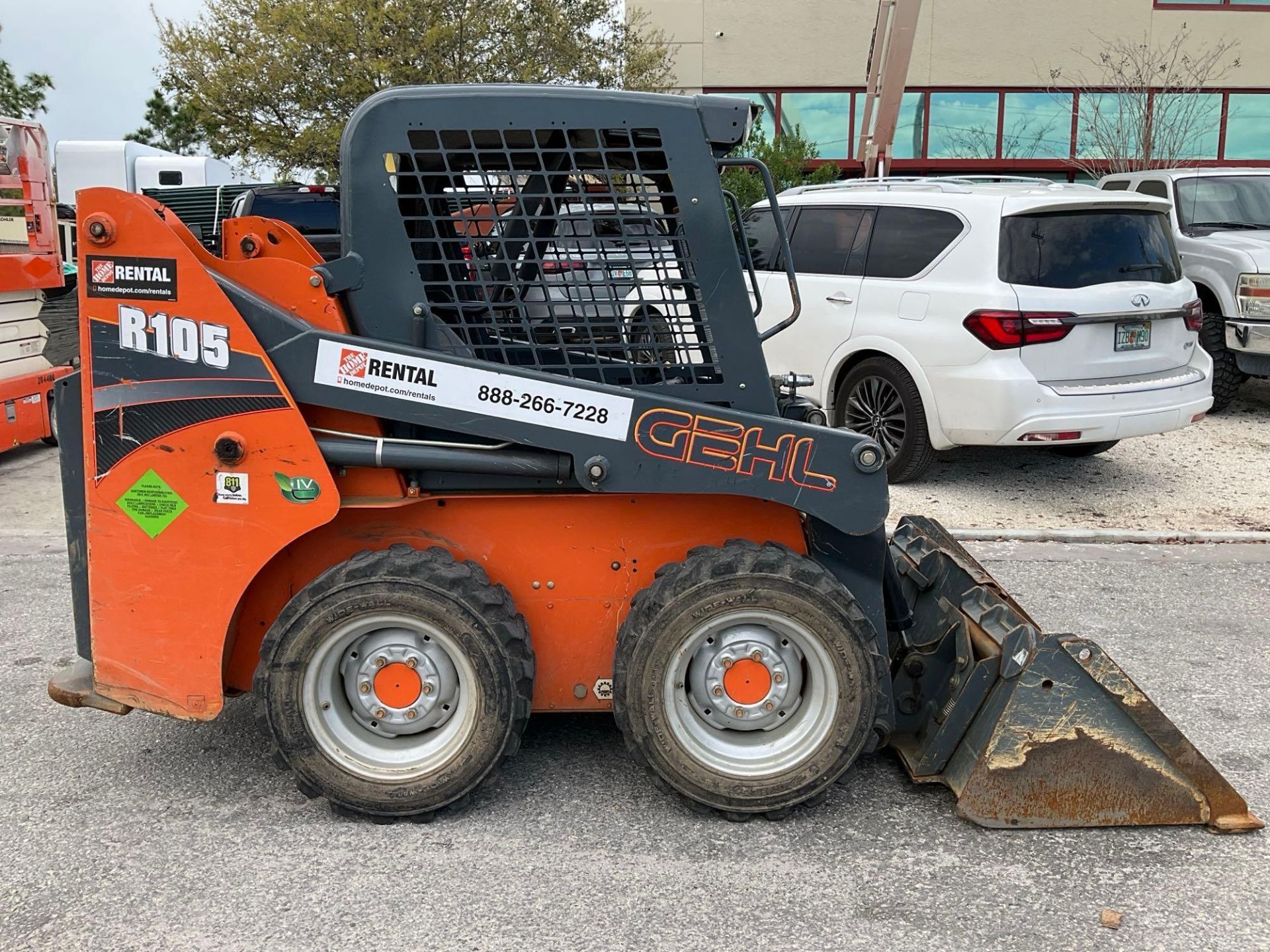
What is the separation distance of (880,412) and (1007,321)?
3.95 ft

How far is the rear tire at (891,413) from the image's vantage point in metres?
7.51

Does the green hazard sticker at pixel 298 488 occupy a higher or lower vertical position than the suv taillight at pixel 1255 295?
lower

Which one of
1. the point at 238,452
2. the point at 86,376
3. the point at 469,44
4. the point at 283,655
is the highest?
the point at 469,44

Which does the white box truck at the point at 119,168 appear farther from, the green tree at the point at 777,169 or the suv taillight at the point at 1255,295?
the suv taillight at the point at 1255,295

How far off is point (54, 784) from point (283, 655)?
1108 millimetres

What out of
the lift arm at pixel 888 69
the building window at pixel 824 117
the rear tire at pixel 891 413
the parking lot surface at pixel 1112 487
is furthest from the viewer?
the building window at pixel 824 117

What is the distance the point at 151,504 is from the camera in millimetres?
3422

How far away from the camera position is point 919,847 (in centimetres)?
339

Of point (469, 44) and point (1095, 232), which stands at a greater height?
point (469, 44)

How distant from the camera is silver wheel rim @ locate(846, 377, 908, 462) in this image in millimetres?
7672

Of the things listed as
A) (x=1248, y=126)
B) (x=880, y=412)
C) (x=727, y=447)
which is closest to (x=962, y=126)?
(x=1248, y=126)

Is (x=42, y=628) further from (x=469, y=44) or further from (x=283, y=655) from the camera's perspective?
(x=469, y=44)

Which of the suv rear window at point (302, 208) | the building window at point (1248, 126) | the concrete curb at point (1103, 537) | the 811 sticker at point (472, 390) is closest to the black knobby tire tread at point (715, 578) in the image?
the 811 sticker at point (472, 390)

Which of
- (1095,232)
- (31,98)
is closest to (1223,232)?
(1095,232)
